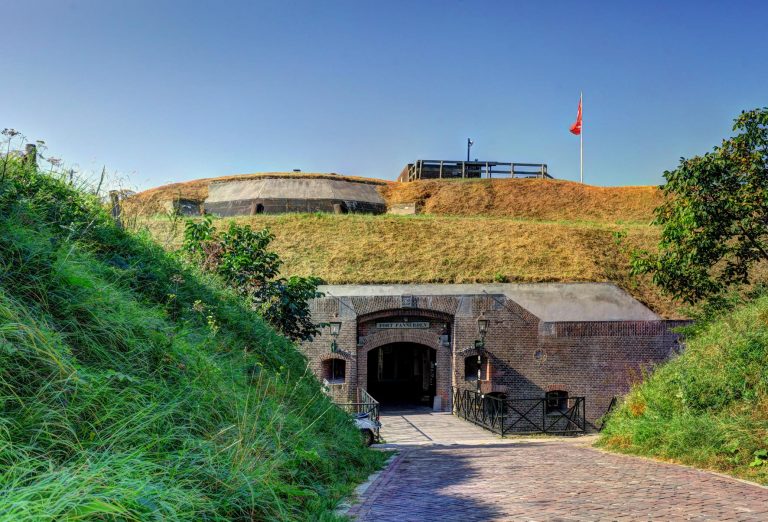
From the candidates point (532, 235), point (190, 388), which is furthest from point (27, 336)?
point (532, 235)

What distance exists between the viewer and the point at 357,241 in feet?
91.8

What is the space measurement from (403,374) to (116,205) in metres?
24.9

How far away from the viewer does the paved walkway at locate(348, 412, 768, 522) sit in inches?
240

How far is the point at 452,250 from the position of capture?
88.9 feet

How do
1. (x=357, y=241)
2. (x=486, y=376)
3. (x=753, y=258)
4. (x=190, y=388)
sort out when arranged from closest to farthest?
A: (x=190, y=388) → (x=753, y=258) → (x=486, y=376) → (x=357, y=241)

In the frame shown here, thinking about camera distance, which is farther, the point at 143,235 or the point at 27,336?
the point at 143,235

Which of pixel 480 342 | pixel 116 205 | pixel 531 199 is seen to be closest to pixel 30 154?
pixel 116 205

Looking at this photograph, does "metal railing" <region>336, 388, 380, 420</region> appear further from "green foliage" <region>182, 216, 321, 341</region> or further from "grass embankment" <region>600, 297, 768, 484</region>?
"grass embankment" <region>600, 297, 768, 484</region>

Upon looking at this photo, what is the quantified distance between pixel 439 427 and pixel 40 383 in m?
15.3

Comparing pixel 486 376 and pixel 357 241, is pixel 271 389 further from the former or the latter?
pixel 357 241

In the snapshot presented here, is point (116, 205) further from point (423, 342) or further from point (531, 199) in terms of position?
point (531, 199)

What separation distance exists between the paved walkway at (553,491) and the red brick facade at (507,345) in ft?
36.5

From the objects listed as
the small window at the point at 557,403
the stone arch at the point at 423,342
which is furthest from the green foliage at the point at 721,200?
the stone arch at the point at 423,342

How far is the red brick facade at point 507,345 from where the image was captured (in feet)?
73.1
